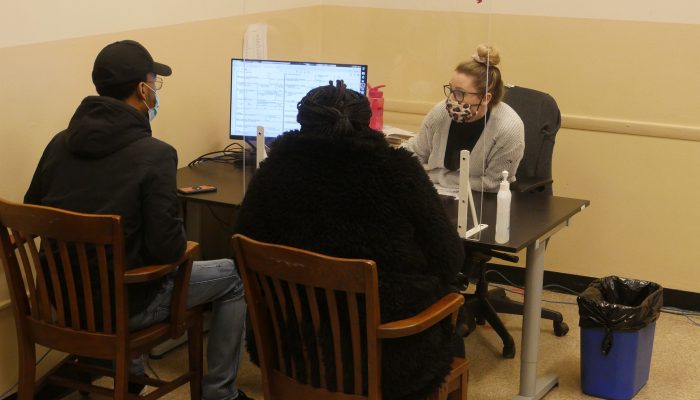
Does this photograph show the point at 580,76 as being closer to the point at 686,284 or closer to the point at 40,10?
the point at 686,284

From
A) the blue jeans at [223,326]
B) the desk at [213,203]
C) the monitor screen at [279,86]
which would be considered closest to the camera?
the blue jeans at [223,326]

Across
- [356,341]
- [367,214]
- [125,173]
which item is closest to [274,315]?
[356,341]

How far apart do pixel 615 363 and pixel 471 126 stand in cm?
100

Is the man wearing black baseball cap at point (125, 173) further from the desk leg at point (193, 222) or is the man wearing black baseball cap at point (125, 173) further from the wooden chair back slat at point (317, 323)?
the desk leg at point (193, 222)

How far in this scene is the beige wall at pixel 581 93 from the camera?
3350 mm

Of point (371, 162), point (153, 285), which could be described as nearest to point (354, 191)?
point (371, 162)

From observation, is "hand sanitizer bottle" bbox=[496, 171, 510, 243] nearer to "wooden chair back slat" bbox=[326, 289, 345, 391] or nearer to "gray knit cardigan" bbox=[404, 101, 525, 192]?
"gray knit cardigan" bbox=[404, 101, 525, 192]

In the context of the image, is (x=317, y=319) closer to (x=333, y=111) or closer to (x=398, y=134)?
(x=333, y=111)

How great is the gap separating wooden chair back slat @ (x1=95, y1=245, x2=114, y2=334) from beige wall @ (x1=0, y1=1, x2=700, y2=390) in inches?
37.5

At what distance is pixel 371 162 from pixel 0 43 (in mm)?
1320

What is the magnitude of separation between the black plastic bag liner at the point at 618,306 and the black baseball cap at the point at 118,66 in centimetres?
171

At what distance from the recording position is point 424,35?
3.07m

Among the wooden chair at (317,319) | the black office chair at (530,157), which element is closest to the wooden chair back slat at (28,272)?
the wooden chair at (317,319)

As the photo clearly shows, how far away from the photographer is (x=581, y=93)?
410 centimetres
